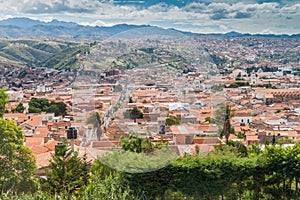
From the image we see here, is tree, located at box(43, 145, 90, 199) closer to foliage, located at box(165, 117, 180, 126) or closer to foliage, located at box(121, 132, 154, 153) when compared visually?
foliage, located at box(121, 132, 154, 153)

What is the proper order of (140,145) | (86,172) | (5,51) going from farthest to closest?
(5,51) → (86,172) → (140,145)

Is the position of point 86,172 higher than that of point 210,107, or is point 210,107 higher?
point 210,107

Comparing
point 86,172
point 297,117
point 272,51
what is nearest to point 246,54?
point 272,51

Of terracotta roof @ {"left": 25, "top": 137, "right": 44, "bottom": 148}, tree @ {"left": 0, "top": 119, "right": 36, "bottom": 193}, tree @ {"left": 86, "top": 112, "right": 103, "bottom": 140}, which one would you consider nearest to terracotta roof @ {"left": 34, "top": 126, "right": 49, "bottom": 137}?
terracotta roof @ {"left": 25, "top": 137, "right": 44, "bottom": 148}

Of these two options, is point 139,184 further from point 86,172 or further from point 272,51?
point 272,51

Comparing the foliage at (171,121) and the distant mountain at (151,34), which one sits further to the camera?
the distant mountain at (151,34)

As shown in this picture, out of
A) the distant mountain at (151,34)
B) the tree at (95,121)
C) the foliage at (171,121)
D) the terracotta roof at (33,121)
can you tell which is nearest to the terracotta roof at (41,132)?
the terracotta roof at (33,121)

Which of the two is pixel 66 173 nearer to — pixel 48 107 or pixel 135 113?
pixel 135 113

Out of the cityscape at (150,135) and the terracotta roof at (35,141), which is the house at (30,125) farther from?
the cityscape at (150,135)
